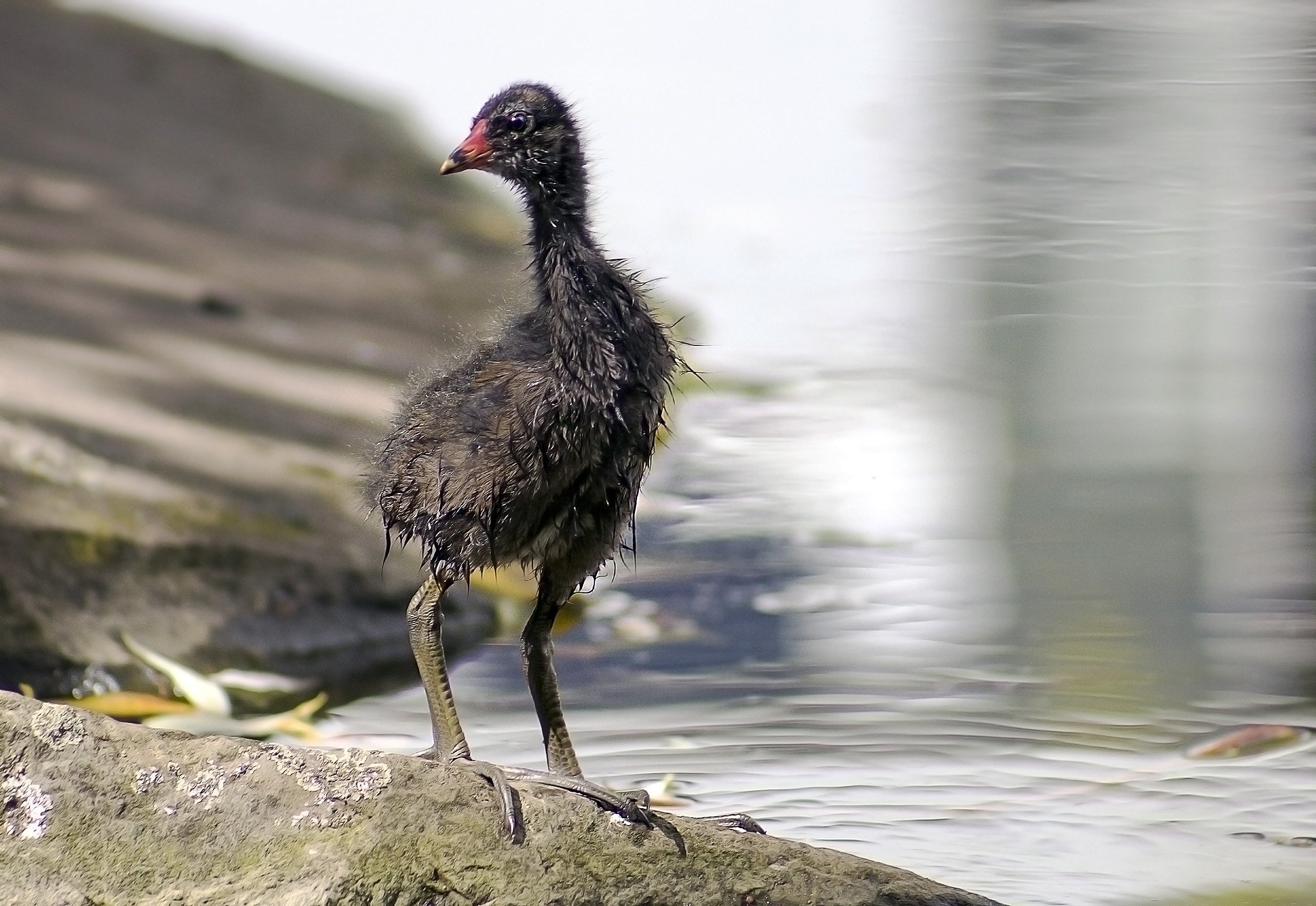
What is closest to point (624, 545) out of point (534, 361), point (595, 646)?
point (534, 361)

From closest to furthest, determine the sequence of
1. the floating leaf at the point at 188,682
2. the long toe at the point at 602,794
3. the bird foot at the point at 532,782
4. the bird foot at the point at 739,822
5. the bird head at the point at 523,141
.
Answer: the bird foot at the point at 532,782
the long toe at the point at 602,794
the bird foot at the point at 739,822
the bird head at the point at 523,141
the floating leaf at the point at 188,682

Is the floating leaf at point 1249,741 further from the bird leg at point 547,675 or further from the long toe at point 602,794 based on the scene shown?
the long toe at point 602,794

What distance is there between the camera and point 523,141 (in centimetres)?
401

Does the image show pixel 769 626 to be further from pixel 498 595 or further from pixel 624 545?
pixel 624 545

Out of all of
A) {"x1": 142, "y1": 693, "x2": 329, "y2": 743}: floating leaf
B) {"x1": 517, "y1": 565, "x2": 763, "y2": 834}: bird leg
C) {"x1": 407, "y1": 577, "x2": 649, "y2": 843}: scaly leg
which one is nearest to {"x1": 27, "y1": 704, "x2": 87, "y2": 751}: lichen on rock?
{"x1": 407, "y1": 577, "x2": 649, "y2": 843}: scaly leg

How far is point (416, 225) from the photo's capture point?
12.4m

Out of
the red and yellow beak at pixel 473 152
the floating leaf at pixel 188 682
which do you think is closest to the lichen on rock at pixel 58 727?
the red and yellow beak at pixel 473 152

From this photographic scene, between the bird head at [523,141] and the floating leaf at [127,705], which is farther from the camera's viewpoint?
the floating leaf at [127,705]

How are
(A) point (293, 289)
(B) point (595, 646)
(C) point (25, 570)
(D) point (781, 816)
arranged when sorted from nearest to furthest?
(D) point (781, 816)
(C) point (25, 570)
(B) point (595, 646)
(A) point (293, 289)

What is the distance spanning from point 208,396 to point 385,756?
4521 mm

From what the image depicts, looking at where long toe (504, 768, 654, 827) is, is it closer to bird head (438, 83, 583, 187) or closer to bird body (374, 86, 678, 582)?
bird body (374, 86, 678, 582)

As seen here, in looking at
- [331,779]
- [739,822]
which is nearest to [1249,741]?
[739,822]

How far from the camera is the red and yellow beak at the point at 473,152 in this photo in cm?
400

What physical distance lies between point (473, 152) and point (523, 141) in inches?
4.6
